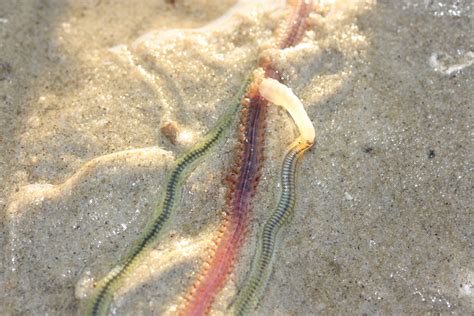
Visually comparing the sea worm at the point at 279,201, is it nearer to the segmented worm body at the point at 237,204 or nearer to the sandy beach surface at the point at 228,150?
the sandy beach surface at the point at 228,150

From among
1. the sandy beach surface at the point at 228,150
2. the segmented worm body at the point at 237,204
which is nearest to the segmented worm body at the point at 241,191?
the segmented worm body at the point at 237,204

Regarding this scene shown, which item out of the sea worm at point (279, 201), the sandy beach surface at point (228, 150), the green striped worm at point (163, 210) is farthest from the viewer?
the sandy beach surface at point (228, 150)

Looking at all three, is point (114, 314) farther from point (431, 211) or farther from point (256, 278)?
point (431, 211)

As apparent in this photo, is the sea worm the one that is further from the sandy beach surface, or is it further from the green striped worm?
the green striped worm

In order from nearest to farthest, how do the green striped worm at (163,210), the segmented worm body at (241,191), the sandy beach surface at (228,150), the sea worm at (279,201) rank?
the green striped worm at (163,210) → the segmented worm body at (241,191) → the sea worm at (279,201) → the sandy beach surface at (228,150)

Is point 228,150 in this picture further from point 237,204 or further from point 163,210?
point 163,210

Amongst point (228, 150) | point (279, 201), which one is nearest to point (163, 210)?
point (228, 150)

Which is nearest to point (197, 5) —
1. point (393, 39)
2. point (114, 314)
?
point (393, 39)
